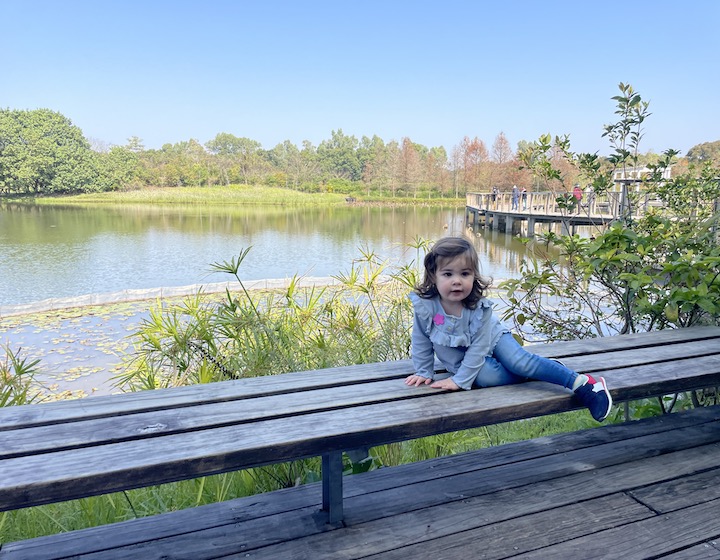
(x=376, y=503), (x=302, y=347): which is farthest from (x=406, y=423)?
(x=302, y=347)

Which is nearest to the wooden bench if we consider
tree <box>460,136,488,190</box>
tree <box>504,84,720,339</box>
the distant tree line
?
tree <box>504,84,720,339</box>

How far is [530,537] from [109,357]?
5.06 meters

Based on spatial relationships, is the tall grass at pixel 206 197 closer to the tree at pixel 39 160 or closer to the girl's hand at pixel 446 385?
the tree at pixel 39 160

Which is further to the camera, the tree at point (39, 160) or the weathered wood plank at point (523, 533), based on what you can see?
the tree at point (39, 160)

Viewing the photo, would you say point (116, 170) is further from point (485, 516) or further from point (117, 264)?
point (485, 516)

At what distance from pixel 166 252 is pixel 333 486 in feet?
43.7

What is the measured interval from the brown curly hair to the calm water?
3902 mm

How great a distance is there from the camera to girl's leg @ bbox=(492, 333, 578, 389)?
163 cm

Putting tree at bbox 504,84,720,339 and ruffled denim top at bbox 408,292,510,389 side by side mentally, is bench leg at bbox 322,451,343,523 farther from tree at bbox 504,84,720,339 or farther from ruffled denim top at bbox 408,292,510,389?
tree at bbox 504,84,720,339

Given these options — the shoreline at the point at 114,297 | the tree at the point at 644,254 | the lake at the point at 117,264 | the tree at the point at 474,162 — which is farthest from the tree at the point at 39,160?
the tree at the point at 644,254

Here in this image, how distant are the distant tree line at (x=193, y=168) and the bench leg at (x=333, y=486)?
40.0m

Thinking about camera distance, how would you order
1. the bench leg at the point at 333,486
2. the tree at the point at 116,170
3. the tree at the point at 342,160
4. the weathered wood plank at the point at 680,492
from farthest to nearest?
the tree at the point at 342,160, the tree at the point at 116,170, the weathered wood plank at the point at 680,492, the bench leg at the point at 333,486

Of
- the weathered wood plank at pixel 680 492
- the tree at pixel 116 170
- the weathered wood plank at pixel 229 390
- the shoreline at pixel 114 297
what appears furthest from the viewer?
the tree at pixel 116 170

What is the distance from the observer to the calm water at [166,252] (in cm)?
1007
